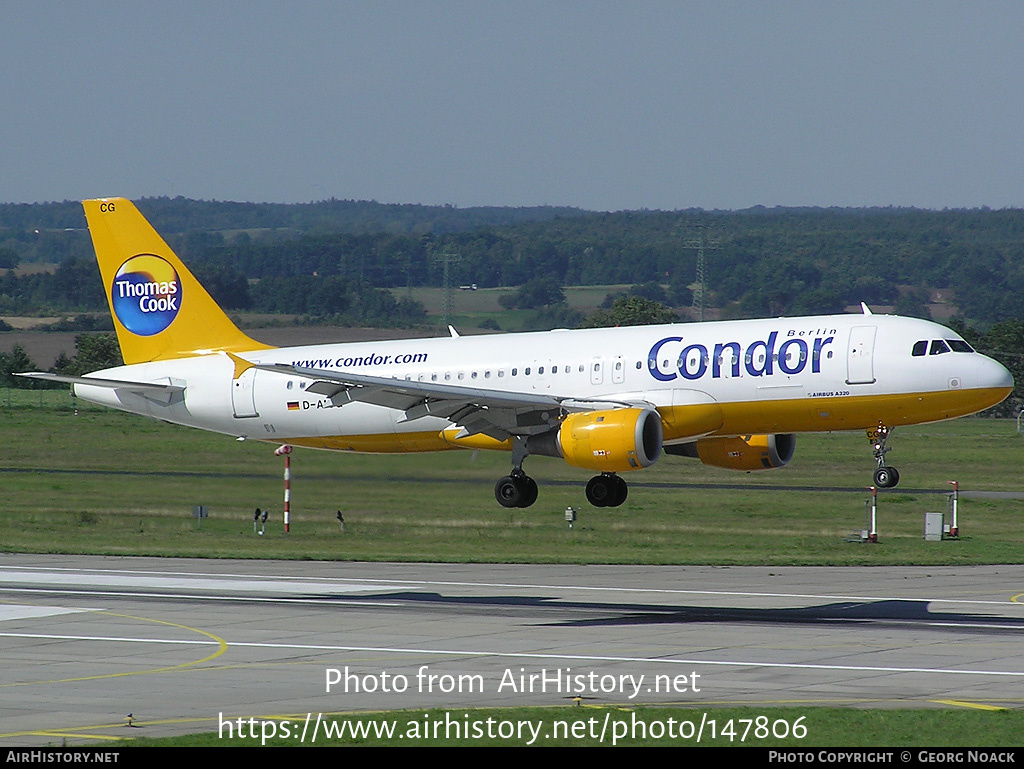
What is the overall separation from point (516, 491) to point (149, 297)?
15996 mm

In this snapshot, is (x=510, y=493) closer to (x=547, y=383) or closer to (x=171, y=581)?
(x=547, y=383)

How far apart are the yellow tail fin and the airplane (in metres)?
0.06

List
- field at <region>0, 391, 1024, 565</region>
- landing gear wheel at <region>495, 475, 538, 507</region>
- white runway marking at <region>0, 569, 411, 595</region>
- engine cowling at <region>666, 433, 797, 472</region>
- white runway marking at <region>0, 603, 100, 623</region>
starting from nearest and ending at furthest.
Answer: white runway marking at <region>0, 603, 100, 623</region>
landing gear wheel at <region>495, 475, 538, 507</region>
engine cowling at <region>666, 433, 797, 472</region>
white runway marking at <region>0, 569, 411, 595</region>
field at <region>0, 391, 1024, 565</region>

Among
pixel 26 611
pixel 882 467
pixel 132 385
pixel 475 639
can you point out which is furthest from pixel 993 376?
pixel 26 611

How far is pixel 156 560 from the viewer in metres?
61.3

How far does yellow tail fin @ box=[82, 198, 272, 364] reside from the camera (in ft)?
178

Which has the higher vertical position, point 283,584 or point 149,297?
point 149,297

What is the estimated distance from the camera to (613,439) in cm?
4378

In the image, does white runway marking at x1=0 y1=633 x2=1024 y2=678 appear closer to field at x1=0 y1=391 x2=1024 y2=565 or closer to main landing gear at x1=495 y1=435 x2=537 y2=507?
main landing gear at x1=495 y1=435 x2=537 y2=507

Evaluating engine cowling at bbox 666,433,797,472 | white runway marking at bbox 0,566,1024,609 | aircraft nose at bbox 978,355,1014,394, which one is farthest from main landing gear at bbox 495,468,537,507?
aircraft nose at bbox 978,355,1014,394

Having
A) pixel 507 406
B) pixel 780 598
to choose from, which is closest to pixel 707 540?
pixel 780 598

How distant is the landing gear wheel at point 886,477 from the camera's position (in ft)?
143

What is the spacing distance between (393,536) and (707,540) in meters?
14.1

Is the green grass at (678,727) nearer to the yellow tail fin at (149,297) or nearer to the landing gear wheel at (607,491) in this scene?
the landing gear wheel at (607,491)
